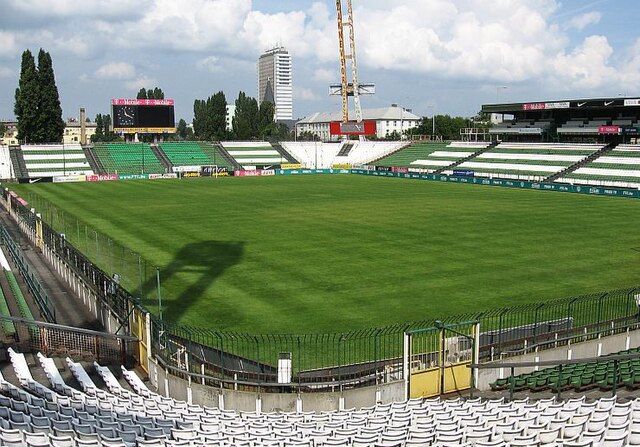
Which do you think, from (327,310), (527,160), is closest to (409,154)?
(527,160)

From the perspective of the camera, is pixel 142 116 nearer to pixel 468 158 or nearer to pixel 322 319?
pixel 468 158

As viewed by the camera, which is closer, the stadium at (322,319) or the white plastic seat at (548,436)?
the white plastic seat at (548,436)

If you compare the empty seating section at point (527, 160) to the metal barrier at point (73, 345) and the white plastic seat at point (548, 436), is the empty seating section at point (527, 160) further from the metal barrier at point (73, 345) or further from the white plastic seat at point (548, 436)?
the white plastic seat at point (548, 436)

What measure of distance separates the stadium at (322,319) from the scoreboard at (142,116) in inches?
1509

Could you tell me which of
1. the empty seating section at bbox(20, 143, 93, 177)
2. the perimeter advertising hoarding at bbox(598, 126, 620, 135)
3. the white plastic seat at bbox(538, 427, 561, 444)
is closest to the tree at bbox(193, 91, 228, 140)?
the empty seating section at bbox(20, 143, 93, 177)

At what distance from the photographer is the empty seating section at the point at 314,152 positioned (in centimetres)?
12275

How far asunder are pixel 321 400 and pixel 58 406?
6.20 m

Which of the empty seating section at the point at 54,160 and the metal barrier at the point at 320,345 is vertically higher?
the empty seating section at the point at 54,160

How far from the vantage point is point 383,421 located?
12.2 metres

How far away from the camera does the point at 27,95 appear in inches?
4237

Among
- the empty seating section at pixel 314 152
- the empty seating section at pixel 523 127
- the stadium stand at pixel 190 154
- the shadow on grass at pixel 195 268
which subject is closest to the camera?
the shadow on grass at pixel 195 268

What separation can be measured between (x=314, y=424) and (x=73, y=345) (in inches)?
381

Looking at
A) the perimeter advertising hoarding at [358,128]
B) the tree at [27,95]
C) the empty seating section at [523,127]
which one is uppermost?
the tree at [27,95]

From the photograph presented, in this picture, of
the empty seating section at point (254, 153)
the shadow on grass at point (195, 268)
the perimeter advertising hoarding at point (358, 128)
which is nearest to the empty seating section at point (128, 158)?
the empty seating section at point (254, 153)
